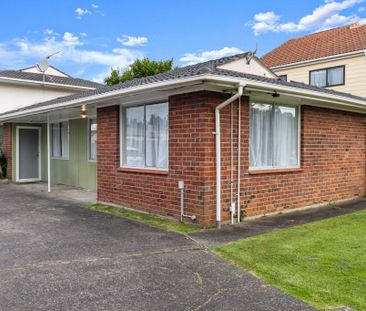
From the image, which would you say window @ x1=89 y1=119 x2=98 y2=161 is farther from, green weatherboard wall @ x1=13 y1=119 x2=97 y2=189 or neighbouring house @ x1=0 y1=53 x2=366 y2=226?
neighbouring house @ x1=0 y1=53 x2=366 y2=226

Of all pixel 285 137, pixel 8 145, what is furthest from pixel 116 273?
pixel 8 145

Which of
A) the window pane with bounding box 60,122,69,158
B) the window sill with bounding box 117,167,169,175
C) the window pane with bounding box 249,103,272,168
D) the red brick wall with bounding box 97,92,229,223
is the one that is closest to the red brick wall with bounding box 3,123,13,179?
the window pane with bounding box 60,122,69,158

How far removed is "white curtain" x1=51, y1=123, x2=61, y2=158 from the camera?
14344mm

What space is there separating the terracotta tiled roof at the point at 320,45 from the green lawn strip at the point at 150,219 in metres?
15.1

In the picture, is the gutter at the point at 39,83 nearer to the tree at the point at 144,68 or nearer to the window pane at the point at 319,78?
the tree at the point at 144,68

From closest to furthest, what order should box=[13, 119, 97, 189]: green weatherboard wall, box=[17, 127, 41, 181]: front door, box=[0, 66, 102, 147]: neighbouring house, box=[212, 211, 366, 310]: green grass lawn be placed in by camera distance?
1. box=[212, 211, 366, 310]: green grass lawn
2. box=[13, 119, 97, 189]: green weatherboard wall
3. box=[17, 127, 41, 181]: front door
4. box=[0, 66, 102, 147]: neighbouring house

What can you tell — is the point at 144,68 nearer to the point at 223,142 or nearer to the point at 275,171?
the point at 275,171

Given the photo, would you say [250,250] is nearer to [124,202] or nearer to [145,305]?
[145,305]

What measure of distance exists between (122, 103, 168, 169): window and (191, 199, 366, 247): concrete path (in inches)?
79.0

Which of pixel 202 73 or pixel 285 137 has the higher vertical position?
pixel 202 73

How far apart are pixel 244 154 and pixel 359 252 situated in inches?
115

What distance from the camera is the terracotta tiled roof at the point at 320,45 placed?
63.5ft

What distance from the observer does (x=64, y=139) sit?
45.9 feet

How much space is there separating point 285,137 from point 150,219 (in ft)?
12.0
